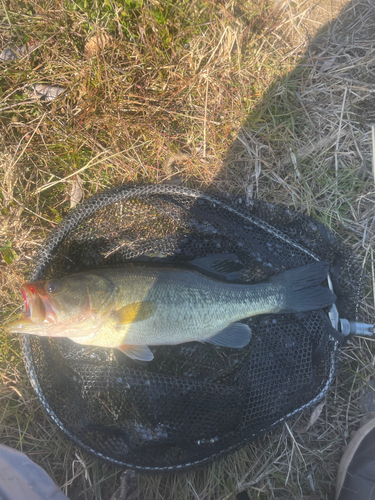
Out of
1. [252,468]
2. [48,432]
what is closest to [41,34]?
[48,432]

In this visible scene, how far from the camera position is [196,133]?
238 cm

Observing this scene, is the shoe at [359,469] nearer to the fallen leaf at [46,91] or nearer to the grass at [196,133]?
the grass at [196,133]

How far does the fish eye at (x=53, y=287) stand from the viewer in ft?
5.74

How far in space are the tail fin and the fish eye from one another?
145 centimetres

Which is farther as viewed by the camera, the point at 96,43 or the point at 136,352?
the point at 96,43

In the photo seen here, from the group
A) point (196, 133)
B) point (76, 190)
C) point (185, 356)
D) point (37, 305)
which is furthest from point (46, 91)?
point (185, 356)

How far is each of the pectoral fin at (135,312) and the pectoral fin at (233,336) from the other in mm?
479

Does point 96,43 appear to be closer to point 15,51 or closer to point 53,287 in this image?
point 15,51

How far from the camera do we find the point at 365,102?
8.08 feet

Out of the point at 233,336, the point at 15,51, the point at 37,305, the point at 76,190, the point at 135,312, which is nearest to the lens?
the point at 37,305

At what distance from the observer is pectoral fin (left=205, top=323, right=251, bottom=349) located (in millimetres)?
2012

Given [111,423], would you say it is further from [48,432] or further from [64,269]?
[64,269]

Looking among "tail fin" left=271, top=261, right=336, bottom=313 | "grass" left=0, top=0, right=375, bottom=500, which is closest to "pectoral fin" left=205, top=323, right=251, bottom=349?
"tail fin" left=271, top=261, right=336, bottom=313

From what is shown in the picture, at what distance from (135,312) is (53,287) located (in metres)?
0.53
